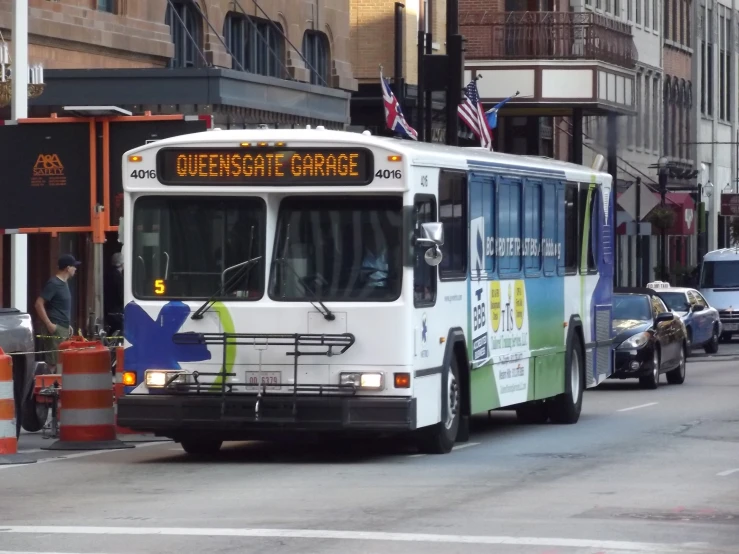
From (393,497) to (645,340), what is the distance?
14.6 m

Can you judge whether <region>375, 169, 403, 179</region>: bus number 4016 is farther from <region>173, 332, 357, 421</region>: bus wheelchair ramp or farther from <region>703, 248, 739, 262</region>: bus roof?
<region>703, 248, 739, 262</region>: bus roof

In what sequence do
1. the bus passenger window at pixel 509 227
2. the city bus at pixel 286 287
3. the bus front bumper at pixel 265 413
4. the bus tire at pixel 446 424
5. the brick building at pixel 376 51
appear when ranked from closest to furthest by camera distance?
the bus front bumper at pixel 265 413
the city bus at pixel 286 287
the bus tire at pixel 446 424
the bus passenger window at pixel 509 227
the brick building at pixel 376 51

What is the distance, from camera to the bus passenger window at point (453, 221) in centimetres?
1669

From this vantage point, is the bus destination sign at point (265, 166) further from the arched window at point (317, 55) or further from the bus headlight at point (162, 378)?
the arched window at point (317, 55)

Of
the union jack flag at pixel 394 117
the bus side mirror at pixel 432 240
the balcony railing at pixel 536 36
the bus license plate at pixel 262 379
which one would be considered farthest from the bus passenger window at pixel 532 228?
the balcony railing at pixel 536 36

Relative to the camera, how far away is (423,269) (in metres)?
16.0

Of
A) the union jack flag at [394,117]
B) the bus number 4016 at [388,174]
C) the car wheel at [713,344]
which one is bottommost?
the car wheel at [713,344]

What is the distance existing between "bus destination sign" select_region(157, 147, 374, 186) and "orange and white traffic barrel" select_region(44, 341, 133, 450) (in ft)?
6.66

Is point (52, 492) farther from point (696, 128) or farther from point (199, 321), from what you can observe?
point (696, 128)

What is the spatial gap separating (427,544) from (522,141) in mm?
42108

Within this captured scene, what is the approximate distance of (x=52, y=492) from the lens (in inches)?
544

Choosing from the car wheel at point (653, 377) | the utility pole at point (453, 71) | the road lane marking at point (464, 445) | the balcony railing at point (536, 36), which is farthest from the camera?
the balcony railing at point (536, 36)

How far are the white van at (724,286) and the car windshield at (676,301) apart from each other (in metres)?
6.84

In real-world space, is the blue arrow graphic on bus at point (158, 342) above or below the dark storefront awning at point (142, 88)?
below
